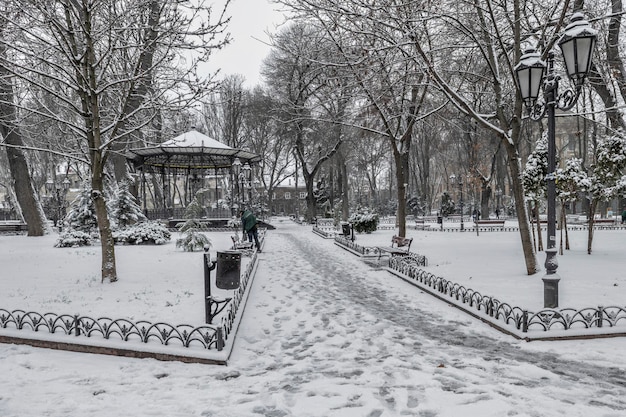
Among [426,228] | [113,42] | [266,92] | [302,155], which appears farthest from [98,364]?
[266,92]

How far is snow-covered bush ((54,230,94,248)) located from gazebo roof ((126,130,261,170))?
7.65 meters

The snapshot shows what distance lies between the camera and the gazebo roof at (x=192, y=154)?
84.6ft

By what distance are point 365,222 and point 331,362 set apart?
2036 centimetres

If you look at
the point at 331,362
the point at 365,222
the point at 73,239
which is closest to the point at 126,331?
the point at 331,362

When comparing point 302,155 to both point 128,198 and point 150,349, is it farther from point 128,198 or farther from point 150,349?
point 150,349

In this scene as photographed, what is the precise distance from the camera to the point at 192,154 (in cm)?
2755

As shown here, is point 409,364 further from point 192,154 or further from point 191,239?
point 192,154

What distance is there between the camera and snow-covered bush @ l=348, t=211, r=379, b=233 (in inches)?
983

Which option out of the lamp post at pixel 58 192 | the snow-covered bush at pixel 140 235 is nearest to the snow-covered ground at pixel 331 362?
the snow-covered bush at pixel 140 235

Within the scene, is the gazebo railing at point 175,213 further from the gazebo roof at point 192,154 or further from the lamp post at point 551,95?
the lamp post at point 551,95

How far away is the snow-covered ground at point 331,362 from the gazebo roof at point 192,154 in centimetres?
1757

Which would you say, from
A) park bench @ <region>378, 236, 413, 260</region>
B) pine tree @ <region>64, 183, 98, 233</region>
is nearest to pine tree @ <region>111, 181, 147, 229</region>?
Result: pine tree @ <region>64, 183, 98, 233</region>

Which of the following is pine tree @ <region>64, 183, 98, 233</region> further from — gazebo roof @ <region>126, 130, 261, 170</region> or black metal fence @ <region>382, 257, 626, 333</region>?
black metal fence @ <region>382, 257, 626, 333</region>

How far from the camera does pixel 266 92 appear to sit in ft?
127
